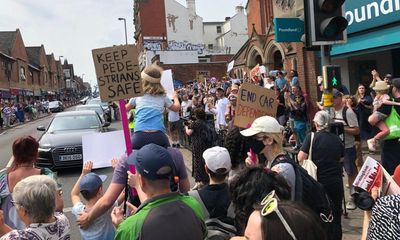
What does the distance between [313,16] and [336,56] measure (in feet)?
29.8

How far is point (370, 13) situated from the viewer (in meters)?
11.9

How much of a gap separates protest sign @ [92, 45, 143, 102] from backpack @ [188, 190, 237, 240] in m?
1.48

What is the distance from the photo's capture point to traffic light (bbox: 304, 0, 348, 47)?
5812 mm

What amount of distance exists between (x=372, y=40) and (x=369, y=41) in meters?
0.14

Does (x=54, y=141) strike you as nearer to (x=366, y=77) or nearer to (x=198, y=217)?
(x=198, y=217)

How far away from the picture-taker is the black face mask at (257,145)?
12.4ft

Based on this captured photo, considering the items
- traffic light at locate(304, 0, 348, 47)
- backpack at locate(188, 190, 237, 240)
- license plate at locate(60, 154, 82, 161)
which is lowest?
license plate at locate(60, 154, 82, 161)

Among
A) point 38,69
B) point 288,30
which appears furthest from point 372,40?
point 38,69

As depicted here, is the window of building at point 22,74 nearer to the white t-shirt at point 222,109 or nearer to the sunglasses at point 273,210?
the white t-shirt at point 222,109

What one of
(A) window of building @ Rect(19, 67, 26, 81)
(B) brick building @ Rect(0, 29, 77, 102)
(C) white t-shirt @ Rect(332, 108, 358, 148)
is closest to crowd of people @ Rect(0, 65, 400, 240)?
(C) white t-shirt @ Rect(332, 108, 358, 148)

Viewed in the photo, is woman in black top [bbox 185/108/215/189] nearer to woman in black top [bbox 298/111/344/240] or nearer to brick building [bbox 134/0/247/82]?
woman in black top [bbox 298/111/344/240]

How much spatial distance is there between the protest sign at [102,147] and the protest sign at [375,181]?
259 cm

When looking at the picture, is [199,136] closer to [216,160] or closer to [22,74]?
[216,160]

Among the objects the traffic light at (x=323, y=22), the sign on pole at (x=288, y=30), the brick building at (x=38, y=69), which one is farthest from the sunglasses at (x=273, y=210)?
the brick building at (x=38, y=69)
